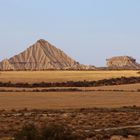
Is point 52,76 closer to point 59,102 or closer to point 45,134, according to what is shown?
point 59,102

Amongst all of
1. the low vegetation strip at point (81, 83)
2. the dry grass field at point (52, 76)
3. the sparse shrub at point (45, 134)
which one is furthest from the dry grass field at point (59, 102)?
the dry grass field at point (52, 76)

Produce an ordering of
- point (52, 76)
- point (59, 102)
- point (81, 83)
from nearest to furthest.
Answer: point (59, 102) → point (81, 83) → point (52, 76)

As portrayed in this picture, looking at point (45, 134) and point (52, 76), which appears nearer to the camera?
point (45, 134)

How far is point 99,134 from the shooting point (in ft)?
74.7

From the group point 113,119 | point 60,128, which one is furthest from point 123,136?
point 113,119

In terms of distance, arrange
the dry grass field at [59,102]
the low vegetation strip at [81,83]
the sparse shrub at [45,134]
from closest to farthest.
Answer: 1. the sparse shrub at [45,134]
2. the dry grass field at [59,102]
3. the low vegetation strip at [81,83]

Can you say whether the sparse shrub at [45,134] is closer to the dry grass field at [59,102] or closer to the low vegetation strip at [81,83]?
the dry grass field at [59,102]

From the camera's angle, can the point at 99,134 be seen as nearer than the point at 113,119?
Yes

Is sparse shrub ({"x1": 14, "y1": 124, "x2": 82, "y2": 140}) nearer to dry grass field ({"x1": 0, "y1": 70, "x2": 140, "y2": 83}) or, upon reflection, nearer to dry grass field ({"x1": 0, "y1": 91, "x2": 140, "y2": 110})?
dry grass field ({"x1": 0, "y1": 91, "x2": 140, "y2": 110})

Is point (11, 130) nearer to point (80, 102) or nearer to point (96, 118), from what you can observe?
point (96, 118)

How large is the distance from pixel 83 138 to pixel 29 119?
10.6 metres

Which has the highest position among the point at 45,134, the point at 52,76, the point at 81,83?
the point at 52,76

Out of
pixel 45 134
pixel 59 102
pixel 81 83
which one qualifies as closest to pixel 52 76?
pixel 81 83

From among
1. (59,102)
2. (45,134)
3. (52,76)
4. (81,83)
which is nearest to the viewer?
(45,134)
